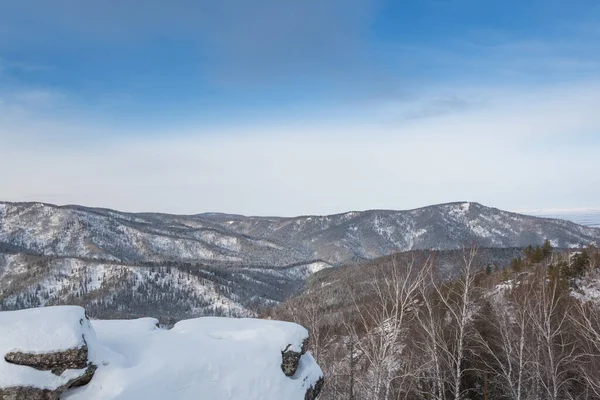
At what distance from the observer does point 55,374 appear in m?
10.6

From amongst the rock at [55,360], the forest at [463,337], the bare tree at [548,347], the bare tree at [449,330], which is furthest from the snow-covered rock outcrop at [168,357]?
the bare tree at [548,347]

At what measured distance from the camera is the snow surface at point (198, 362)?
440 inches

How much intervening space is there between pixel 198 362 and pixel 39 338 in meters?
4.54

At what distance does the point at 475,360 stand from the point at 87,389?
3118cm

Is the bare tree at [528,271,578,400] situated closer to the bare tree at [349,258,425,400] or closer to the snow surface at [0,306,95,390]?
the bare tree at [349,258,425,400]

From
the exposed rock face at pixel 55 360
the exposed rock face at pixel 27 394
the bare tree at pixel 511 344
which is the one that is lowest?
the bare tree at pixel 511 344

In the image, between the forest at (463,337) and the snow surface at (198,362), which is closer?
the snow surface at (198,362)

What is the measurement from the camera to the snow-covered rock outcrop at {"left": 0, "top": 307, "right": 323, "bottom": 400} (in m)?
10.7

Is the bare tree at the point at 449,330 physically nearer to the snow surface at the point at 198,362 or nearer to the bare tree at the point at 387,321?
the bare tree at the point at 387,321

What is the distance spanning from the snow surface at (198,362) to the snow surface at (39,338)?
81 cm

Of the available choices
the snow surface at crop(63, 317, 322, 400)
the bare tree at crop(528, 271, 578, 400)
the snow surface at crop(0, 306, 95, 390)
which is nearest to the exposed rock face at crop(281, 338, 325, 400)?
the snow surface at crop(63, 317, 322, 400)

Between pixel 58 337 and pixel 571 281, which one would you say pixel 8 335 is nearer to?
pixel 58 337

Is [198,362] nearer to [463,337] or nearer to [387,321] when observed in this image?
[387,321]

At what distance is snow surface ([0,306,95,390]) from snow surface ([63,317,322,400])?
81 cm
